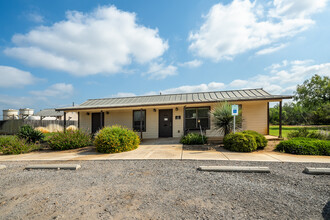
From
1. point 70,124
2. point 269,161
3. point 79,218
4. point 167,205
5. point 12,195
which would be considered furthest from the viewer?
point 70,124

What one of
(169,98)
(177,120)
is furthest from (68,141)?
(169,98)

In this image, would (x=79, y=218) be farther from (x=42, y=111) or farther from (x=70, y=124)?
(x=42, y=111)

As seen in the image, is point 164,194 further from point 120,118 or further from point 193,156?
point 120,118

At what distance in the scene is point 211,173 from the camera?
13.4 ft

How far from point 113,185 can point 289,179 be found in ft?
13.2

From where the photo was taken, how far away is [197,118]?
437 inches

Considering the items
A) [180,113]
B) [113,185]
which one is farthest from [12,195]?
[180,113]

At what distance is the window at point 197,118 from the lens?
11.0 metres

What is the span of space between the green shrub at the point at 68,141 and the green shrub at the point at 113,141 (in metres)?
1.95

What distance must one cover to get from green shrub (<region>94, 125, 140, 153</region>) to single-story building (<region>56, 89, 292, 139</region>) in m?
2.83

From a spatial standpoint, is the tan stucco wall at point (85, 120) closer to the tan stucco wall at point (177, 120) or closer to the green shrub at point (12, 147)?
the tan stucco wall at point (177, 120)

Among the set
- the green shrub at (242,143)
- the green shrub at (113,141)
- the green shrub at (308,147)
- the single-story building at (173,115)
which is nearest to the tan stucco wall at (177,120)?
the single-story building at (173,115)

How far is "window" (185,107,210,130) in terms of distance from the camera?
11.0m

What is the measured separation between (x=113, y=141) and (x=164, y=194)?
186 inches
